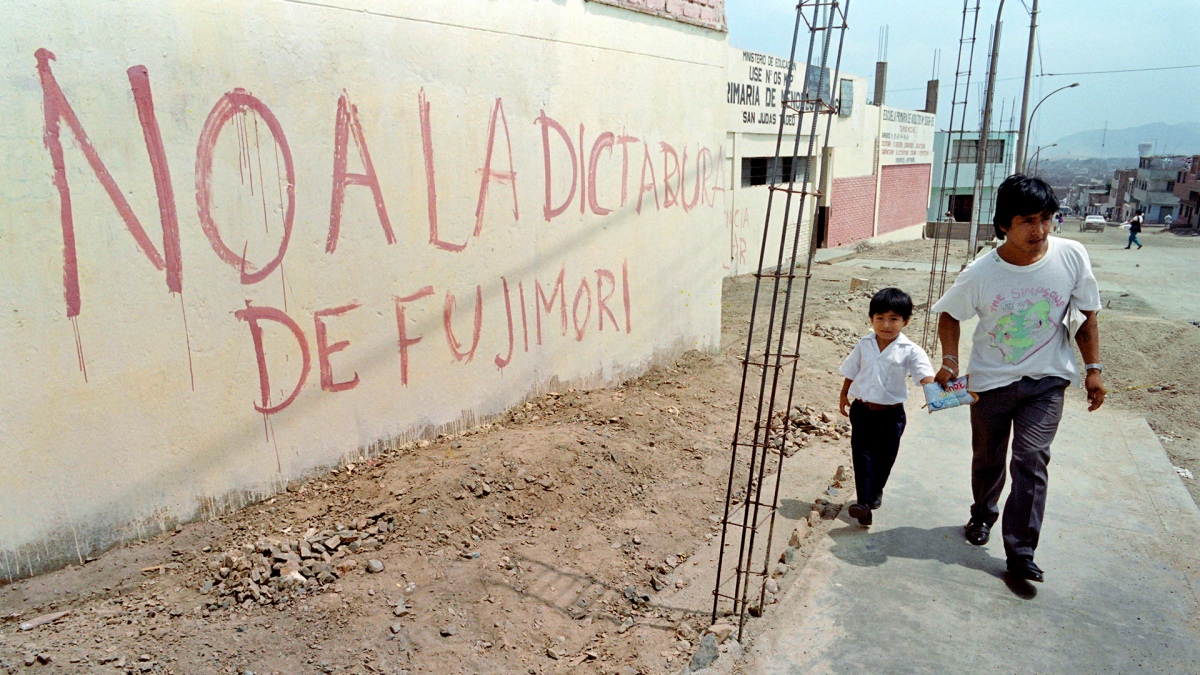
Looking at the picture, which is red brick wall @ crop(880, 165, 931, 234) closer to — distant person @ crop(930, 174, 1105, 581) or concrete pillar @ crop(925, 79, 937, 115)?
concrete pillar @ crop(925, 79, 937, 115)

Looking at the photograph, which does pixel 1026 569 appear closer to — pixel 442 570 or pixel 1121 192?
pixel 442 570

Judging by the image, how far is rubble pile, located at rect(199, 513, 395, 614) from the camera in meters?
2.93

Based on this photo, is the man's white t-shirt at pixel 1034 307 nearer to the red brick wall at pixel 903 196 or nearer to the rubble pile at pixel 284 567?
the rubble pile at pixel 284 567

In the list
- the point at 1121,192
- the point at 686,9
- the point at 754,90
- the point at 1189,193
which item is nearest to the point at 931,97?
the point at 754,90

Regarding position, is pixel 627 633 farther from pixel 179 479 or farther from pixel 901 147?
pixel 901 147

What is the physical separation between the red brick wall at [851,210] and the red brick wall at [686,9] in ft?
42.1

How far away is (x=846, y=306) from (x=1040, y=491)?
23.8 feet

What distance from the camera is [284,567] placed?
9.95 feet

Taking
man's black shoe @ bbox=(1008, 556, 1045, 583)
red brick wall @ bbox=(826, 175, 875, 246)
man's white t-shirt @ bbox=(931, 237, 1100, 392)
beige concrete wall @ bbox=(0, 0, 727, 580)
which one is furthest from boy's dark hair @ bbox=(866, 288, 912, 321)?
red brick wall @ bbox=(826, 175, 875, 246)

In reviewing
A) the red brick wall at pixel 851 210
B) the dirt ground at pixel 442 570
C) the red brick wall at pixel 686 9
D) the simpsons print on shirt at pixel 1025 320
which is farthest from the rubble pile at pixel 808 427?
the red brick wall at pixel 851 210

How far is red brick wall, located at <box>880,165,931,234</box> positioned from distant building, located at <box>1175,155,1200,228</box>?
34616 mm

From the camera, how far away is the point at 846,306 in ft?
33.0

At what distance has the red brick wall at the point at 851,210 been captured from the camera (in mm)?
18797

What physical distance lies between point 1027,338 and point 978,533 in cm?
91
